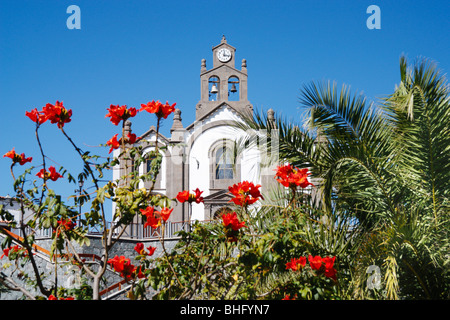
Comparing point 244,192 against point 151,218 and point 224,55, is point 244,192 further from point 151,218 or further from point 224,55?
point 224,55

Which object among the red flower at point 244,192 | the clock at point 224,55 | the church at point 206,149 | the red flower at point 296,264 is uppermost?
the clock at point 224,55

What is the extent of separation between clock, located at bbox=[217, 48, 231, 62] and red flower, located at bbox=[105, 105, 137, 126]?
24.2 meters

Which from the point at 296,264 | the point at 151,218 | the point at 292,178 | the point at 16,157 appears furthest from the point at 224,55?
the point at 151,218

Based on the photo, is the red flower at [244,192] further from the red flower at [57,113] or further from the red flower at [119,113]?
the red flower at [57,113]

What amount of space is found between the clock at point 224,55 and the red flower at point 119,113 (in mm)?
24152

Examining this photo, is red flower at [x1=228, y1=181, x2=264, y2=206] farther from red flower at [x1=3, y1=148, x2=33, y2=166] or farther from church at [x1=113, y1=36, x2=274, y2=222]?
church at [x1=113, y1=36, x2=274, y2=222]

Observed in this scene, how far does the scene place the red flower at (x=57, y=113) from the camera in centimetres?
516

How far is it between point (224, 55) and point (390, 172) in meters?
23.1

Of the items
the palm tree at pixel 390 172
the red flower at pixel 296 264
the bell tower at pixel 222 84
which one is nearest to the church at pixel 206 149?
the bell tower at pixel 222 84

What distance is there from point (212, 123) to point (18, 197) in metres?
21.7

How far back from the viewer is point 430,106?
7.00 m

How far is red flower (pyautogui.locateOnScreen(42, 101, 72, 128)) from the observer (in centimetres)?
516

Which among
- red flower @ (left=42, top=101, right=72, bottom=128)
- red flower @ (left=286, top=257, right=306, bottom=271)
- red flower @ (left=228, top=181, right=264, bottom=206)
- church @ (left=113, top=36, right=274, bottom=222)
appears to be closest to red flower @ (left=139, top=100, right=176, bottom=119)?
red flower @ (left=42, top=101, right=72, bottom=128)

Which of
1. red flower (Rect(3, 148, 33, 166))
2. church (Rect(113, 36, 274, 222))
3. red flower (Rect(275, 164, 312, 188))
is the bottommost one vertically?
red flower (Rect(275, 164, 312, 188))
